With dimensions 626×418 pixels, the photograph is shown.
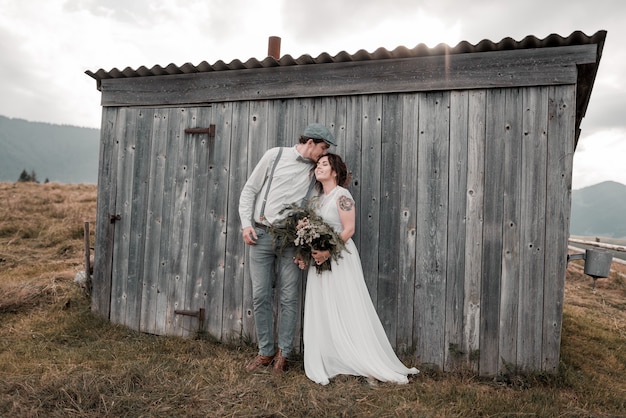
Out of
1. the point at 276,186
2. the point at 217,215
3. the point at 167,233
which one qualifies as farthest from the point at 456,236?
the point at 167,233

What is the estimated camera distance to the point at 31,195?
1434 centimetres

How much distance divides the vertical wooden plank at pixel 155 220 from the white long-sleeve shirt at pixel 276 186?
1483mm

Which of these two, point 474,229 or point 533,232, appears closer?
point 533,232

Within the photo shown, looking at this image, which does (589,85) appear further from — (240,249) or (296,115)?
(240,249)

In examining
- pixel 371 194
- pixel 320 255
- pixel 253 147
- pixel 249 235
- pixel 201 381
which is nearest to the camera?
pixel 201 381

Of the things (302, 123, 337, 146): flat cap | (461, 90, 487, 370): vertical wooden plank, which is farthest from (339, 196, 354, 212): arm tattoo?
(461, 90, 487, 370): vertical wooden plank

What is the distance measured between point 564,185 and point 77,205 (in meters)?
13.1

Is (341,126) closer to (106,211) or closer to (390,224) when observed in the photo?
(390,224)

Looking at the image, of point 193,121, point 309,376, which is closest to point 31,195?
point 193,121

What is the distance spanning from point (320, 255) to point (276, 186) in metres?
0.75

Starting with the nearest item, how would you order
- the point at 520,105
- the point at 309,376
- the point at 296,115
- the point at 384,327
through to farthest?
the point at 309,376, the point at 520,105, the point at 384,327, the point at 296,115

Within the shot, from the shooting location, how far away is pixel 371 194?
432cm

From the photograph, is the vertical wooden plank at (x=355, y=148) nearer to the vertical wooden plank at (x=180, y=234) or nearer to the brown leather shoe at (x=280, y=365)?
the brown leather shoe at (x=280, y=365)

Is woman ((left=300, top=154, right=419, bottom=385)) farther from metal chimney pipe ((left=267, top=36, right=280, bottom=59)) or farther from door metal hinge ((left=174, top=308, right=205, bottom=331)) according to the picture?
metal chimney pipe ((left=267, top=36, right=280, bottom=59))
